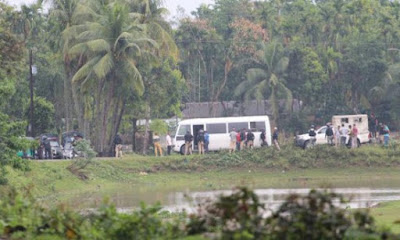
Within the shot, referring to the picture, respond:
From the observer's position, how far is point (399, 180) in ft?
145

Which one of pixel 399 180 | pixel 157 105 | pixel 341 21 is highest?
pixel 341 21

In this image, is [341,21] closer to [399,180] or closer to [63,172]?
[399,180]

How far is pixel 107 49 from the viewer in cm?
5066

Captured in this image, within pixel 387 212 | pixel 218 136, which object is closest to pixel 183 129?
pixel 218 136

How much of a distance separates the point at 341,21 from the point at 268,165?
2968 centimetres

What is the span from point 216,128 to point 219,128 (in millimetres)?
174

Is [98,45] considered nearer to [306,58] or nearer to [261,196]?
[261,196]

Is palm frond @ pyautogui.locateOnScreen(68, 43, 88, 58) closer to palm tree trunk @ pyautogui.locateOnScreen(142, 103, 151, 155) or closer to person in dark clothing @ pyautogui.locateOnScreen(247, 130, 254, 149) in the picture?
palm tree trunk @ pyautogui.locateOnScreen(142, 103, 151, 155)

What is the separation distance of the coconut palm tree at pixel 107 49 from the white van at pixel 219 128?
3.30 metres

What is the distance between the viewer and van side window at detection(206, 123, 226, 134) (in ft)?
174

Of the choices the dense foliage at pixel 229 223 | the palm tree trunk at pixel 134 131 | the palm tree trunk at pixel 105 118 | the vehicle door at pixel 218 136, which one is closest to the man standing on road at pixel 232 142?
the vehicle door at pixel 218 136

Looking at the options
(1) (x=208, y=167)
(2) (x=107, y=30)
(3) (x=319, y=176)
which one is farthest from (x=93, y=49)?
(3) (x=319, y=176)

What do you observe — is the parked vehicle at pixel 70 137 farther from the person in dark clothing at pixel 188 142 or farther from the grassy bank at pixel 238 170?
the person in dark clothing at pixel 188 142

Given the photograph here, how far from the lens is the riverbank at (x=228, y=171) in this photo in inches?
1593
